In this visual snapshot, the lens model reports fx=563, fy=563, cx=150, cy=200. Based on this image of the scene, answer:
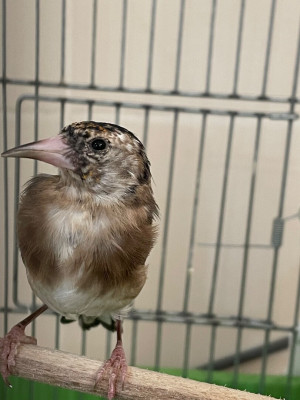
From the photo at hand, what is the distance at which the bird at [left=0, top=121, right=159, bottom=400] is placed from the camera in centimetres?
67

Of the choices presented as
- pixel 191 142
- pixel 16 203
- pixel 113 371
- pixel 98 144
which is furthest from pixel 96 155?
pixel 191 142

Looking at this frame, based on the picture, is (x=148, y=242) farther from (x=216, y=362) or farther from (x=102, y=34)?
(x=216, y=362)

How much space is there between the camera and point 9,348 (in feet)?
2.56

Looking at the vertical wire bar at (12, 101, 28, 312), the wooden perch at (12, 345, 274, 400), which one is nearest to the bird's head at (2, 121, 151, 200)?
the wooden perch at (12, 345, 274, 400)

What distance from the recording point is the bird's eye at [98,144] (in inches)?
26.0

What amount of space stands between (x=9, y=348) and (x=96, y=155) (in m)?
0.31

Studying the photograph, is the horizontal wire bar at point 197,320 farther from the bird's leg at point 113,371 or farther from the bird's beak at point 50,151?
the bird's beak at point 50,151

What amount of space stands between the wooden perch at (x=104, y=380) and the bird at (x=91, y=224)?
0.5 inches

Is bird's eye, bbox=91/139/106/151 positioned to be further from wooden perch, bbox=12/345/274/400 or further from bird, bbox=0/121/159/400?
wooden perch, bbox=12/345/274/400

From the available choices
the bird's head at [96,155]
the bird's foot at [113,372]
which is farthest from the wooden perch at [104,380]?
the bird's head at [96,155]

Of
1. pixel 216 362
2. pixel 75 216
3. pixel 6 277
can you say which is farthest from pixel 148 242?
pixel 216 362

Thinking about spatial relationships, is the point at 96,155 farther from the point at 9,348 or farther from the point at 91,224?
the point at 9,348

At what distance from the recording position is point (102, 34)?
1237mm

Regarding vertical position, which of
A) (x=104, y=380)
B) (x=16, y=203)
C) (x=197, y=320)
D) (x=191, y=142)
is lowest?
(x=197, y=320)
